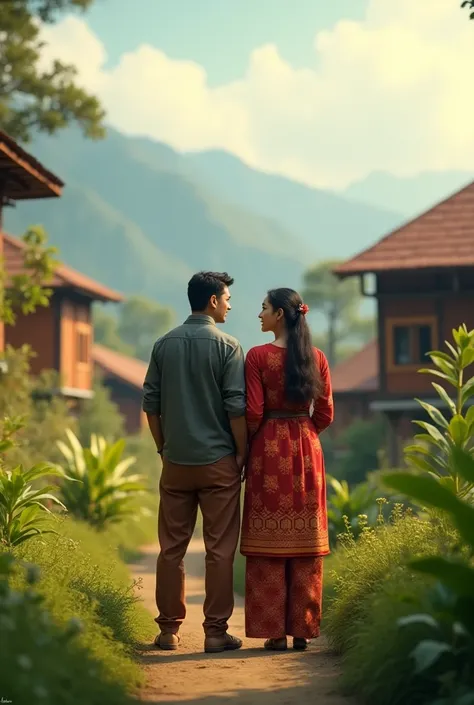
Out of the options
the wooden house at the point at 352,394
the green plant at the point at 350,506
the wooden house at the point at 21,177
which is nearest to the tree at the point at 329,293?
the wooden house at the point at 352,394

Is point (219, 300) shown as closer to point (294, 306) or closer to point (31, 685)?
point (294, 306)

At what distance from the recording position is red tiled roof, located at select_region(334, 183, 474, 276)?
76.2 feet

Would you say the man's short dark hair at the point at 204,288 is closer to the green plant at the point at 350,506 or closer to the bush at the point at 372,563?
the bush at the point at 372,563

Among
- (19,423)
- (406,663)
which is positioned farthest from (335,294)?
(406,663)

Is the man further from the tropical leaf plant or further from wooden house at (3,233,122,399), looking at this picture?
wooden house at (3,233,122,399)

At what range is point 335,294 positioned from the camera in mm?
71375

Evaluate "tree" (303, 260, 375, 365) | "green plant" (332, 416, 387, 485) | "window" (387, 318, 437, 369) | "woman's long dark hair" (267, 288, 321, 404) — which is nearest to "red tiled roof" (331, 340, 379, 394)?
"green plant" (332, 416, 387, 485)

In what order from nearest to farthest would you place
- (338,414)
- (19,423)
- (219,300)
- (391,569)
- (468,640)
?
(468,640)
(391,569)
(219,300)
(19,423)
(338,414)

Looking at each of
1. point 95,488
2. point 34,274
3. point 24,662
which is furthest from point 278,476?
point 34,274

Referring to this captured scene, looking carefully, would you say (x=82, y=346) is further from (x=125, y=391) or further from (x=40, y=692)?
(x=40, y=692)

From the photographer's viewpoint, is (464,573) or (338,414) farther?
(338,414)

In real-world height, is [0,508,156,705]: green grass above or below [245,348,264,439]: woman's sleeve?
below

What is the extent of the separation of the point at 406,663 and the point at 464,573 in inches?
29.9

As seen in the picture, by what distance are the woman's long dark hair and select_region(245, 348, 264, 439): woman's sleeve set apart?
168 millimetres
